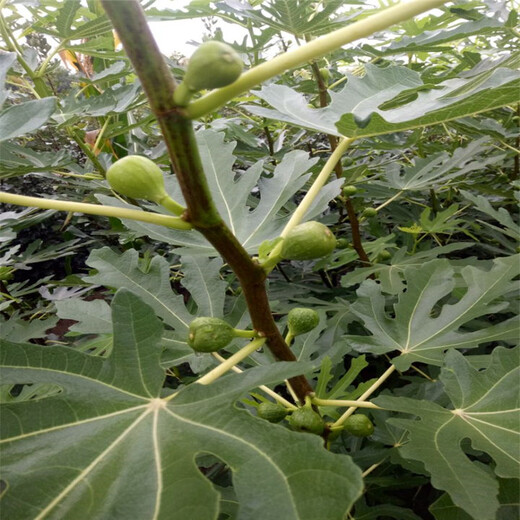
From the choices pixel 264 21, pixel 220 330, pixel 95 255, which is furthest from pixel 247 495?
pixel 264 21

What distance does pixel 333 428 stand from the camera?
2.63ft

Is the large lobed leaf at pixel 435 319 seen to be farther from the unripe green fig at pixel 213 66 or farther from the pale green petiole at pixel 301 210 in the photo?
the unripe green fig at pixel 213 66

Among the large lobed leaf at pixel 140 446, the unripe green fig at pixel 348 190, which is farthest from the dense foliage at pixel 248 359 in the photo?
the unripe green fig at pixel 348 190

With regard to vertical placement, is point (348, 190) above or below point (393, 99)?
below

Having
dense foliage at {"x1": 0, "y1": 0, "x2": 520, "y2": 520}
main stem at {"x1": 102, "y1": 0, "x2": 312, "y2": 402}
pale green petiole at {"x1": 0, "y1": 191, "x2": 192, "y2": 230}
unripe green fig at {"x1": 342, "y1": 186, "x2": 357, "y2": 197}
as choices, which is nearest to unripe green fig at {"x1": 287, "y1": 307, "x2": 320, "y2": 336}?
dense foliage at {"x1": 0, "y1": 0, "x2": 520, "y2": 520}

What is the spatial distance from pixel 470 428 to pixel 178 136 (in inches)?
23.4

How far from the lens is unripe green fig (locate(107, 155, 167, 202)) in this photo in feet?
1.75

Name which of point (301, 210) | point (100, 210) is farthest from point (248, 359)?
point (100, 210)

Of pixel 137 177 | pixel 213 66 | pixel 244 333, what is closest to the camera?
pixel 213 66

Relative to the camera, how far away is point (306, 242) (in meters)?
0.59

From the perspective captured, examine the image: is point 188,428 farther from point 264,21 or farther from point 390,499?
point 264,21

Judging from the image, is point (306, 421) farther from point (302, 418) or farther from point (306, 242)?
point (306, 242)

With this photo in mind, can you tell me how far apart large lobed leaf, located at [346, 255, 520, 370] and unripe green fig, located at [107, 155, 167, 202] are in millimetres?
529

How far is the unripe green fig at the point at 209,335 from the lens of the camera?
0.63 m
